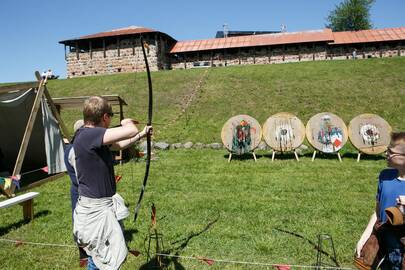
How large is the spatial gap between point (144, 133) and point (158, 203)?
378cm

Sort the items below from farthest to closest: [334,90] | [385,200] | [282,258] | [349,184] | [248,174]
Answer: [334,90] → [248,174] → [349,184] → [282,258] → [385,200]

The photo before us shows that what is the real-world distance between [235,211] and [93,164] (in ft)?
11.7

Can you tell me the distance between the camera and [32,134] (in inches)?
417

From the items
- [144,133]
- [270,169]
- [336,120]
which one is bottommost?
[270,169]

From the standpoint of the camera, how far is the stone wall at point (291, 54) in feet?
120

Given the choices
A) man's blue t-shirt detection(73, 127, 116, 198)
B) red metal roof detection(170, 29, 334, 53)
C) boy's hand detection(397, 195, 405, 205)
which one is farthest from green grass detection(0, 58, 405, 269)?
red metal roof detection(170, 29, 334, 53)

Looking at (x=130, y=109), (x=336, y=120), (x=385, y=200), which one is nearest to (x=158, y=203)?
(x=385, y=200)

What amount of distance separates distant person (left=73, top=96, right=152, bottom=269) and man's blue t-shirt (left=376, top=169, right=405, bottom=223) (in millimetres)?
1799

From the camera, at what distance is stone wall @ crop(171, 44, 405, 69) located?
36719mm

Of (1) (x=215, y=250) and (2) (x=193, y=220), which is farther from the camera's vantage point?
(2) (x=193, y=220)

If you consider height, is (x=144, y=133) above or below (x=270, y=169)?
above

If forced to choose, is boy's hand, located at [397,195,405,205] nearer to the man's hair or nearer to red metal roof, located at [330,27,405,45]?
the man's hair

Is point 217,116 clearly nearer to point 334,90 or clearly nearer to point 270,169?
point 334,90

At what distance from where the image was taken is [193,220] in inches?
219
